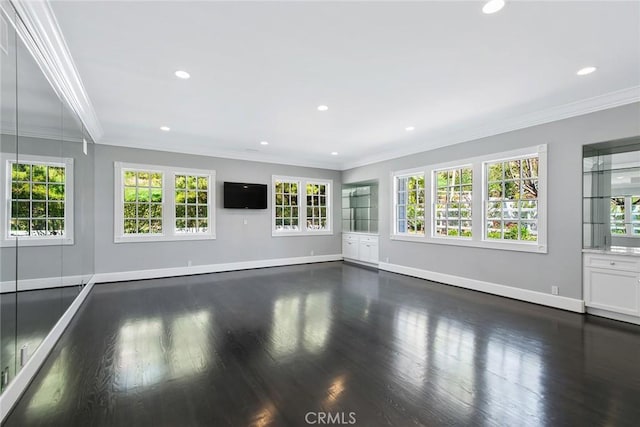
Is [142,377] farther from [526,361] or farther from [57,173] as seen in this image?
[526,361]

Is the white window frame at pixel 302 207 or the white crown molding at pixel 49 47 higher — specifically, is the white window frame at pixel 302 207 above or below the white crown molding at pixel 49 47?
below

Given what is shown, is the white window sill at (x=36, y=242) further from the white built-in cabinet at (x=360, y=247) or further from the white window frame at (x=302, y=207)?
the white built-in cabinet at (x=360, y=247)

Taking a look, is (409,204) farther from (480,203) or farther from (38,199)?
(38,199)

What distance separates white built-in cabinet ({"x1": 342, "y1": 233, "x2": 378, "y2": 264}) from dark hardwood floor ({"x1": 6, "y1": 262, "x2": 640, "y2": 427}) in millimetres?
2993

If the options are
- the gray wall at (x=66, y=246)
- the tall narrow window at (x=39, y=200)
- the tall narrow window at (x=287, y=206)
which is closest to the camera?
the tall narrow window at (x=39, y=200)

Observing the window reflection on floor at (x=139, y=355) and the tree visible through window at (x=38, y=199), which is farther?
the window reflection on floor at (x=139, y=355)

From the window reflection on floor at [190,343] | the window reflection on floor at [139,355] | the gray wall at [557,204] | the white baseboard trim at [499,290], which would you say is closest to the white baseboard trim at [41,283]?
the window reflection on floor at [139,355]

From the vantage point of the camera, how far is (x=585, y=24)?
237 centimetres

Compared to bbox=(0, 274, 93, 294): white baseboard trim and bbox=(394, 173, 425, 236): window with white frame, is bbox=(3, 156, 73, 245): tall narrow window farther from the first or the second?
bbox=(394, 173, 425, 236): window with white frame

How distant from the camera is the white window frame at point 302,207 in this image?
297 inches

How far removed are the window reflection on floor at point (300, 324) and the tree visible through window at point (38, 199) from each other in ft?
7.87

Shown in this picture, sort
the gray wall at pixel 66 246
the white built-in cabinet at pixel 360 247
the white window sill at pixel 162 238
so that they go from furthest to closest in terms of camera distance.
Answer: the white built-in cabinet at pixel 360 247 < the white window sill at pixel 162 238 < the gray wall at pixel 66 246

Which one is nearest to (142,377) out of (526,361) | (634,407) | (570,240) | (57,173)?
(57,173)

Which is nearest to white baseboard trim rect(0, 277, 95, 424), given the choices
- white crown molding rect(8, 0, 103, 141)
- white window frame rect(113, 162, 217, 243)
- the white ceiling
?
white window frame rect(113, 162, 217, 243)
